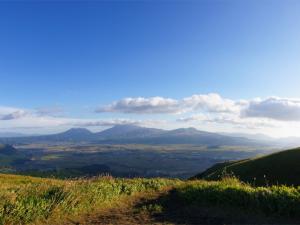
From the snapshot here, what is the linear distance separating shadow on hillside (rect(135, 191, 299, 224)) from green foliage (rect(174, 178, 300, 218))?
0.58 m

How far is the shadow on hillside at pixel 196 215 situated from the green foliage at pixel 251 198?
0.58m

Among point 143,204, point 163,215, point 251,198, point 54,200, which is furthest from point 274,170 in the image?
point 54,200

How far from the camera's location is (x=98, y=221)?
15.8 metres

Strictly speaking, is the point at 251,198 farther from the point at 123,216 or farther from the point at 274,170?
the point at 274,170

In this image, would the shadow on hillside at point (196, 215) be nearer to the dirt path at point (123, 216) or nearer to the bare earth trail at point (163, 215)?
the bare earth trail at point (163, 215)

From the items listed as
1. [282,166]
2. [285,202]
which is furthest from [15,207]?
[282,166]

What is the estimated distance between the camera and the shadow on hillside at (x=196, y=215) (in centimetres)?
1627

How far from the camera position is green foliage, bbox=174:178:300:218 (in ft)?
56.1

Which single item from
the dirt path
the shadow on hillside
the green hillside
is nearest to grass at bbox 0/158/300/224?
the shadow on hillside

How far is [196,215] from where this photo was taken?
17703 mm

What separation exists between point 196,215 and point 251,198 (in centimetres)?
Answer: 305

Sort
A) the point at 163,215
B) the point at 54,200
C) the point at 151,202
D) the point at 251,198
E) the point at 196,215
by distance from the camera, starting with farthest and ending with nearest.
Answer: the point at 151,202, the point at 251,198, the point at 196,215, the point at 163,215, the point at 54,200

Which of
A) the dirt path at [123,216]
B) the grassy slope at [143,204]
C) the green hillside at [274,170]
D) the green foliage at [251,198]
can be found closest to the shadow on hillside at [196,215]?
the grassy slope at [143,204]

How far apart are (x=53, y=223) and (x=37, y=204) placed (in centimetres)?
106
